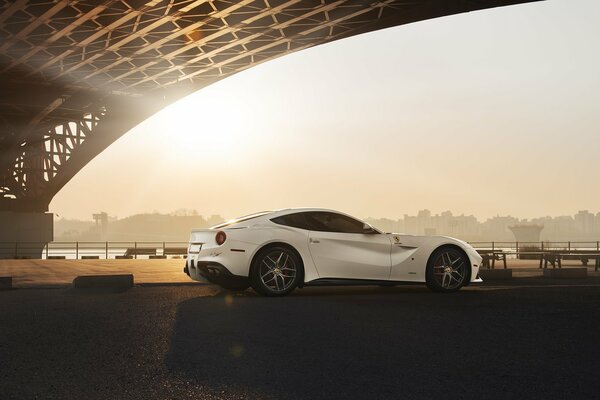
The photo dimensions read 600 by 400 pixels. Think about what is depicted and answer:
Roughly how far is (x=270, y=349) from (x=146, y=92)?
38.7 metres

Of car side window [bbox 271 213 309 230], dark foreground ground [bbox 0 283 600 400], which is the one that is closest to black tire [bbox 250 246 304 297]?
dark foreground ground [bbox 0 283 600 400]

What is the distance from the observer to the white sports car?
10.3 m

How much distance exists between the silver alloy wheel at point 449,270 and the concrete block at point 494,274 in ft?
14.2

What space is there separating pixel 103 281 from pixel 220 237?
3.01 meters

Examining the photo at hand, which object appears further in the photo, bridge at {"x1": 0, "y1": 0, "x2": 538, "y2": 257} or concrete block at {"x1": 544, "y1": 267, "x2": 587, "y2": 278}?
bridge at {"x1": 0, "y1": 0, "x2": 538, "y2": 257}

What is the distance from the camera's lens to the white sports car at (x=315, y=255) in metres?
10.3

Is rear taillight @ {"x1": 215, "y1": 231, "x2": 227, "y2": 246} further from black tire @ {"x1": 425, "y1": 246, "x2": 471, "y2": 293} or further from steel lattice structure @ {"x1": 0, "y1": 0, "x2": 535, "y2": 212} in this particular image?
steel lattice structure @ {"x1": 0, "y1": 0, "x2": 535, "y2": 212}

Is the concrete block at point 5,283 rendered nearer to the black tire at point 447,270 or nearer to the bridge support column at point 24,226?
the black tire at point 447,270

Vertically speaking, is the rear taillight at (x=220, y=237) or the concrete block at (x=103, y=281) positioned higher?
the rear taillight at (x=220, y=237)

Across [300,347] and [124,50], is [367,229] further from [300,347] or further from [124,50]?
[124,50]

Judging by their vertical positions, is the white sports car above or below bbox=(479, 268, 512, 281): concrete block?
above

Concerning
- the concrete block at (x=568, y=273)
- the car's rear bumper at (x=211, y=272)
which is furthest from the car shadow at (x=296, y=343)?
the concrete block at (x=568, y=273)

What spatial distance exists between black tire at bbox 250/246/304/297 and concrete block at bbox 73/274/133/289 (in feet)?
10.3

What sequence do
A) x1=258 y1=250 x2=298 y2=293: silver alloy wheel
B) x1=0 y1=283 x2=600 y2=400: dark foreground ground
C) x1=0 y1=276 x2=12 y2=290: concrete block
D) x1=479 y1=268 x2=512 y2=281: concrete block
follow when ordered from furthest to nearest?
x1=479 y1=268 x2=512 y2=281: concrete block → x1=0 y1=276 x2=12 y2=290: concrete block → x1=258 y1=250 x2=298 y2=293: silver alloy wheel → x1=0 y1=283 x2=600 y2=400: dark foreground ground
